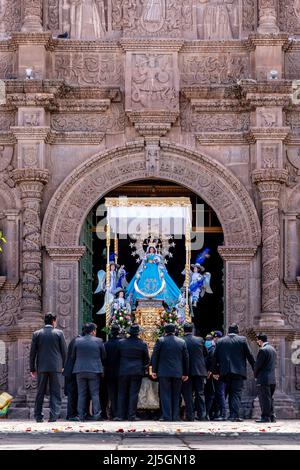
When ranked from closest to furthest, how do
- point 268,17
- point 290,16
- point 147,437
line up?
point 147,437 < point 268,17 < point 290,16

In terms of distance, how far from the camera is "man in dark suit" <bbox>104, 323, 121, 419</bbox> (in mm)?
23438

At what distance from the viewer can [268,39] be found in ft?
91.0

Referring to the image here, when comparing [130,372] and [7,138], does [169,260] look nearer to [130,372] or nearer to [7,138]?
[7,138]

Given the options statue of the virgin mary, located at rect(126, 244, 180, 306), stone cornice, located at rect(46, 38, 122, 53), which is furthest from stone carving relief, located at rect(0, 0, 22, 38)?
statue of the virgin mary, located at rect(126, 244, 180, 306)

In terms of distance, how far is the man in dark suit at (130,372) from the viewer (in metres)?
23.2

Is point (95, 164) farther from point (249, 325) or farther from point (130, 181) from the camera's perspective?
point (249, 325)

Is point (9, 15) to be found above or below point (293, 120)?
above

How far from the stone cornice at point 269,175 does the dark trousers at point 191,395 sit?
5114 millimetres

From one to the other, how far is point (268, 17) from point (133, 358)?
8028 millimetres

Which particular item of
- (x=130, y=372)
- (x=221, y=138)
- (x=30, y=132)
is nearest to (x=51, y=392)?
(x=130, y=372)

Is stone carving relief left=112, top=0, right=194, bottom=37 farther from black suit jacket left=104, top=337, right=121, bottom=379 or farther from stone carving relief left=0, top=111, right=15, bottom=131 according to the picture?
black suit jacket left=104, top=337, right=121, bottom=379

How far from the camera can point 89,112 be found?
28031 mm
